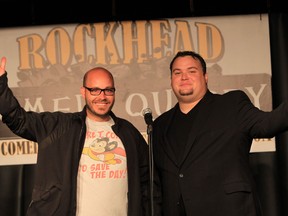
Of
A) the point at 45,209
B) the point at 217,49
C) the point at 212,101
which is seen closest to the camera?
the point at 45,209

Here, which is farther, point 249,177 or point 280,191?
point 280,191

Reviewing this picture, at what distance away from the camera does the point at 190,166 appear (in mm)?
2719

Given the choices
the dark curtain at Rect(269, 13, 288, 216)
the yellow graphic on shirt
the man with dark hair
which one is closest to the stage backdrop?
the dark curtain at Rect(269, 13, 288, 216)

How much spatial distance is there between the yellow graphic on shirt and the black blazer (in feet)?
1.02

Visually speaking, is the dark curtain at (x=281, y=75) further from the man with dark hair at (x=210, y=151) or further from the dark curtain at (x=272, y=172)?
the man with dark hair at (x=210, y=151)

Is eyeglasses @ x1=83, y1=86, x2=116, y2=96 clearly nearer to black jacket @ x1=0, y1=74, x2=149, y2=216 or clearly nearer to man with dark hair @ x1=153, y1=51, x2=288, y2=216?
black jacket @ x1=0, y1=74, x2=149, y2=216

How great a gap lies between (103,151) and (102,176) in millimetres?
137

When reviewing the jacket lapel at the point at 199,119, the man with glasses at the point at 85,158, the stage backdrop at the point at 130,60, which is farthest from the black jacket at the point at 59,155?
the stage backdrop at the point at 130,60

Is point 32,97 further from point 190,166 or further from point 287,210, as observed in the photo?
point 287,210

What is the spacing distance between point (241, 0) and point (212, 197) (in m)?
1.76

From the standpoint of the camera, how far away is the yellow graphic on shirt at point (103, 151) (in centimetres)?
272

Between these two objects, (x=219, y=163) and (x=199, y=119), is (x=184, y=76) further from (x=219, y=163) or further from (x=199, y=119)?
(x=219, y=163)

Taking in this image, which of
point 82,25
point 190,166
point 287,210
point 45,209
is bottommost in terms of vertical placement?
point 287,210

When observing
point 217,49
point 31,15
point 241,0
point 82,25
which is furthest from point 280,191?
point 31,15
